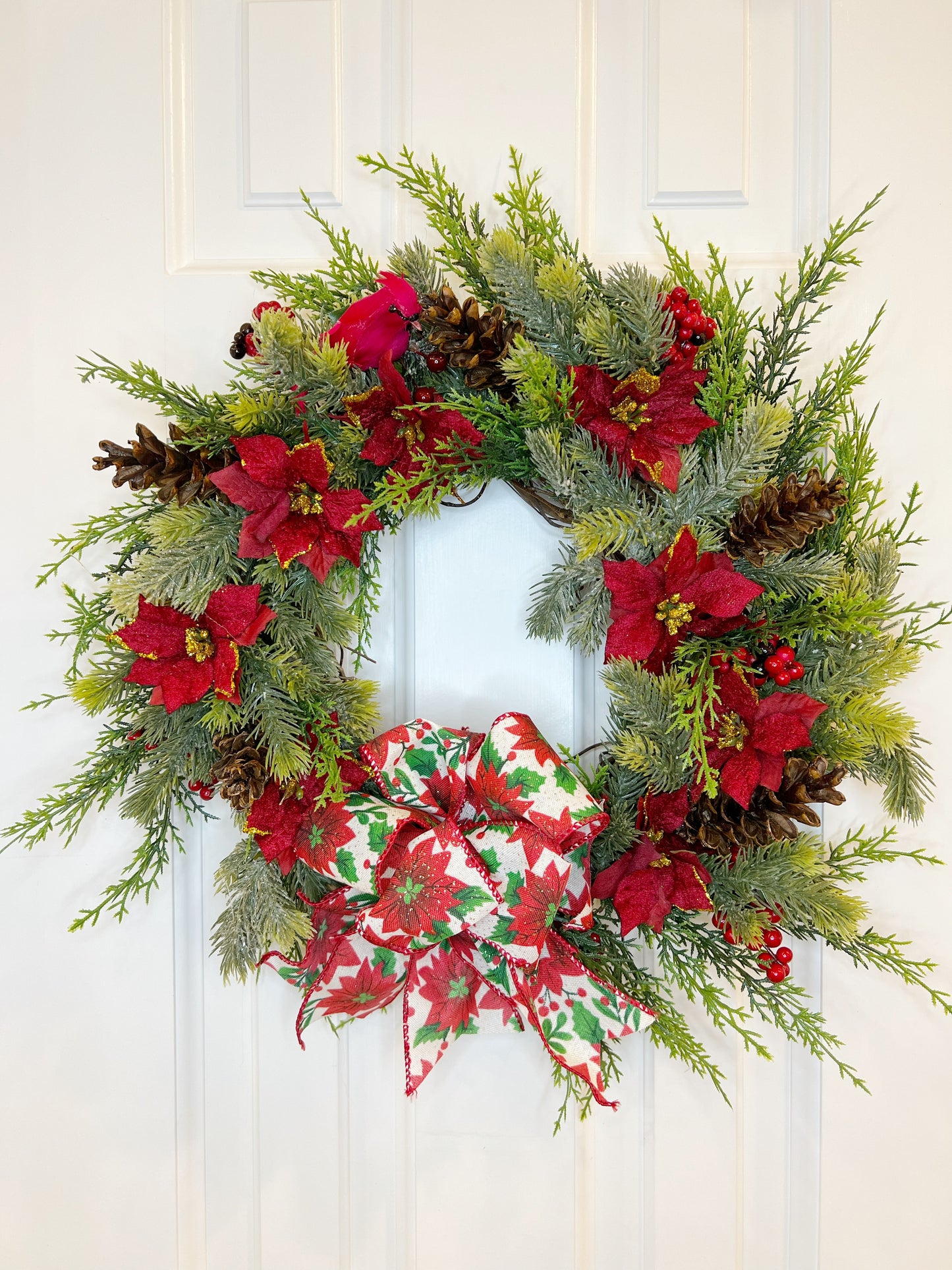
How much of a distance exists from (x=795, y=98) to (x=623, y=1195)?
1.17 metres

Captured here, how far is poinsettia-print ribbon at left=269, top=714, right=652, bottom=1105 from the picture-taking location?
0.69m

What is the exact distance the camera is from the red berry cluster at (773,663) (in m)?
0.67

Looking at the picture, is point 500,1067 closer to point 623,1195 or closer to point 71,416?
point 623,1195

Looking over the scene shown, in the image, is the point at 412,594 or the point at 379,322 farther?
the point at 412,594

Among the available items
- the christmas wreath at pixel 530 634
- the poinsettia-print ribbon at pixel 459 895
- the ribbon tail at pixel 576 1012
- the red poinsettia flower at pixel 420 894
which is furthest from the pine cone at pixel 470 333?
the ribbon tail at pixel 576 1012

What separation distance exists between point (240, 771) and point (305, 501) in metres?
0.25

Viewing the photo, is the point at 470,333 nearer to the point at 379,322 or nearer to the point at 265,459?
the point at 379,322

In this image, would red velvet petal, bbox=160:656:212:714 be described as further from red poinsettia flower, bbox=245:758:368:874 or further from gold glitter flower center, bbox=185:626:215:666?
red poinsettia flower, bbox=245:758:368:874

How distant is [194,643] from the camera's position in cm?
68

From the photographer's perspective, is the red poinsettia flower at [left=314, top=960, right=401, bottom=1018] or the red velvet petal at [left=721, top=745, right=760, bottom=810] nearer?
the red velvet petal at [left=721, top=745, right=760, bottom=810]

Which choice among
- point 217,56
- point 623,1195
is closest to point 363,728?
point 623,1195

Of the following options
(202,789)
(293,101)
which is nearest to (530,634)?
(202,789)

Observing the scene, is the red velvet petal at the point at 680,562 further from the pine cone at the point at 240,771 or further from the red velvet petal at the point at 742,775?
the pine cone at the point at 240,771

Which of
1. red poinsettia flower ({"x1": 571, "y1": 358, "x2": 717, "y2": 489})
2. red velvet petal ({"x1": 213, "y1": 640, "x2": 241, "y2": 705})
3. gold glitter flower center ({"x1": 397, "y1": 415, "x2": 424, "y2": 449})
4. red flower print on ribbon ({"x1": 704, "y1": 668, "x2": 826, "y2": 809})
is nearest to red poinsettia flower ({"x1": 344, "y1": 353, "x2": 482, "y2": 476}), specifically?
gold glitter flower center ({"x1": 397, "y1": 415, "x2": 424, "y2": 449})
